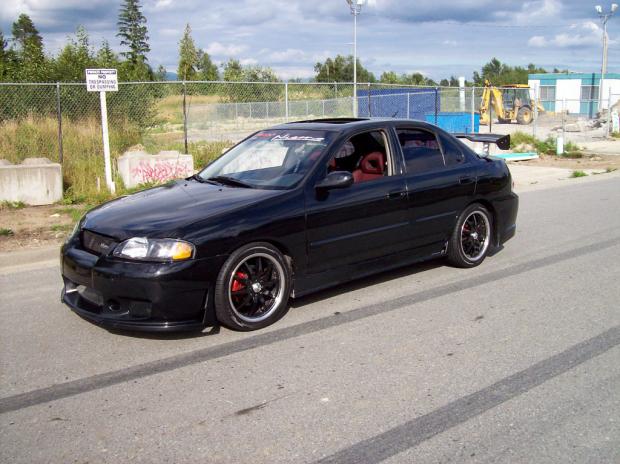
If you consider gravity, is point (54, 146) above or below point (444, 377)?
above

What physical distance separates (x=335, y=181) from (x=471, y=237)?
218cm

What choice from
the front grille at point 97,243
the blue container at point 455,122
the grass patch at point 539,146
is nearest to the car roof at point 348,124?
the front grille at point 97,243

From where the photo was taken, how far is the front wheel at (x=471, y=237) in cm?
675

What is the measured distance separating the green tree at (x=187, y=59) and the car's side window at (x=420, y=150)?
53304 millimetres

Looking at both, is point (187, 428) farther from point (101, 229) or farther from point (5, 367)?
point (101, 229)

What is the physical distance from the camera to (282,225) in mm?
5203

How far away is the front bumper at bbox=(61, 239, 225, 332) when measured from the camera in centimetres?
459

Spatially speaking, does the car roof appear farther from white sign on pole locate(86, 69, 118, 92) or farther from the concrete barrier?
the concrete barrier

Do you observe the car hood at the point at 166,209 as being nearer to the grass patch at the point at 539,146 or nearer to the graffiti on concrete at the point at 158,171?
the graffiti on concrete at the point at 158,171

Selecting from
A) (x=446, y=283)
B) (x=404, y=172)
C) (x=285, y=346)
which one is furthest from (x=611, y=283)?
(x=285, y=346)

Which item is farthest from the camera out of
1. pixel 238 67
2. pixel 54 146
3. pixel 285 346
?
pixel 238 67

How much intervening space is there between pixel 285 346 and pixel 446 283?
227cm

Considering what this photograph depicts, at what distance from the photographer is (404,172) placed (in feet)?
20.5

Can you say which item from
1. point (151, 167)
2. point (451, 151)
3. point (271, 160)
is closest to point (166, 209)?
point (271, 160)
